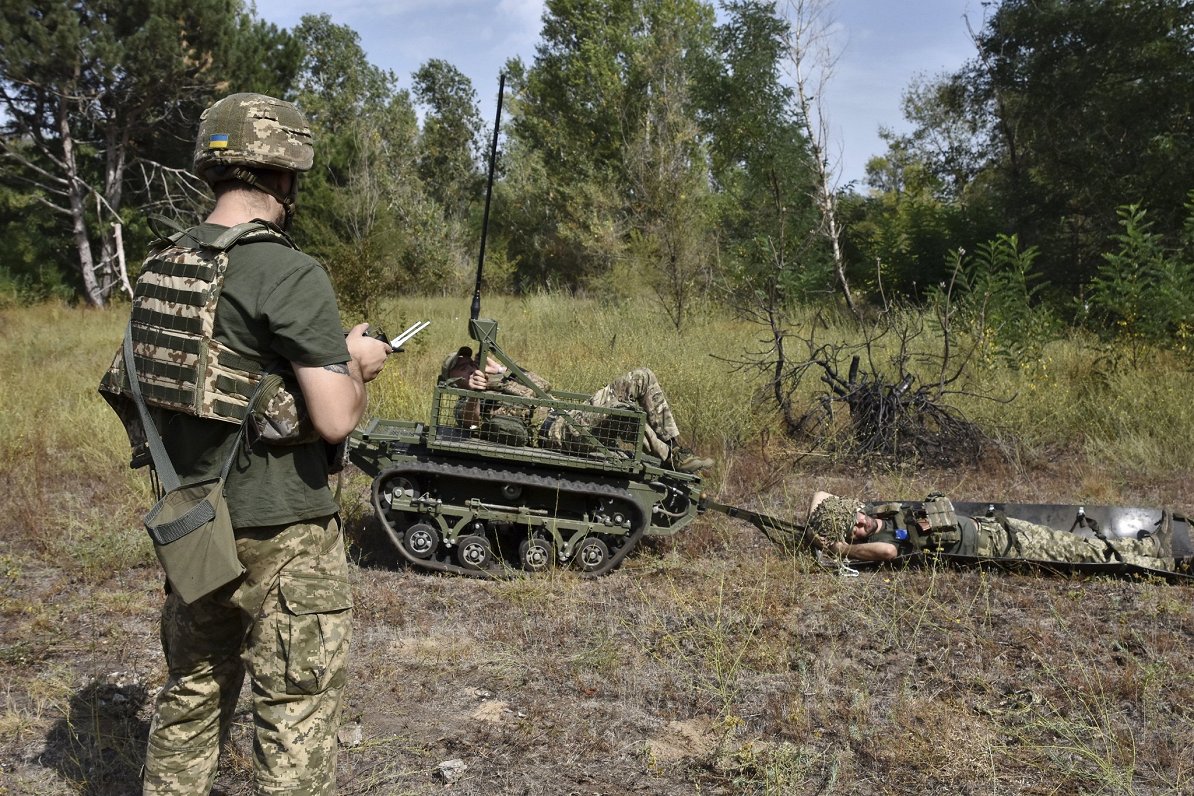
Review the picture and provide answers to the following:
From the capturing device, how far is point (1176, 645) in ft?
14.8

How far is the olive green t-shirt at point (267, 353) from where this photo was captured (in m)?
2.26

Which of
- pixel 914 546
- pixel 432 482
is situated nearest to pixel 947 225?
pixel 914 546

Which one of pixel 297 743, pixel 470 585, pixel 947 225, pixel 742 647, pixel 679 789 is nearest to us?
pixel 297 743

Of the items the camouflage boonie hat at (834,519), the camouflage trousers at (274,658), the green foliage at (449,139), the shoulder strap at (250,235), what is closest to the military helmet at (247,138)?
the shoulder strap at (250,235)

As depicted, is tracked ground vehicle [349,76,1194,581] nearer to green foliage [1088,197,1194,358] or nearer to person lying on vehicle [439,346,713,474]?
person lying on vehicle [439,346,713,474]

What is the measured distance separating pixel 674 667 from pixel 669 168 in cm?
1251

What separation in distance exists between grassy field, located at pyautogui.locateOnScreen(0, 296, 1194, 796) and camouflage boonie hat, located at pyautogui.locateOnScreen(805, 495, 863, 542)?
0.22m

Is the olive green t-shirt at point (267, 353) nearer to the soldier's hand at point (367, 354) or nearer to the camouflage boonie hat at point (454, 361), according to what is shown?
the soldier's hand at point (367, 354)

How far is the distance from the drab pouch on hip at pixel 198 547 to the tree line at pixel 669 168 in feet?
28.7

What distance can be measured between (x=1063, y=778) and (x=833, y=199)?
16.6 meters

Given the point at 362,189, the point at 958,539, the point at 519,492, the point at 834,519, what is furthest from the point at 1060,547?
the point at 362,189

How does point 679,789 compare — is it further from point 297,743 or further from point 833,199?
point 833,199

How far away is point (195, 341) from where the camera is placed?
2307mm

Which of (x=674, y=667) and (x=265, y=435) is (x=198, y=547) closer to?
(x=265, y=435)
